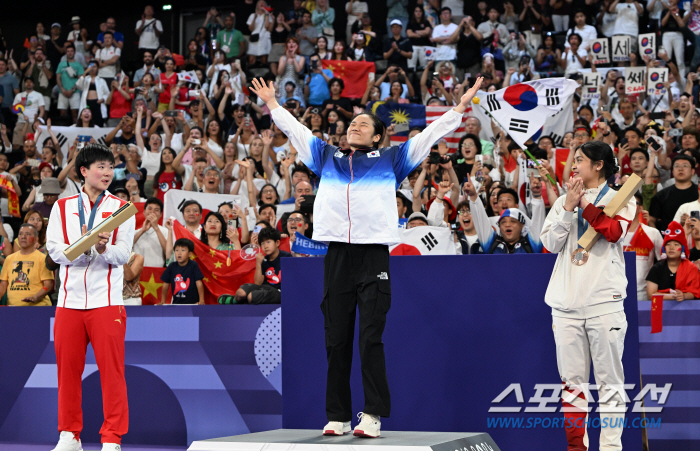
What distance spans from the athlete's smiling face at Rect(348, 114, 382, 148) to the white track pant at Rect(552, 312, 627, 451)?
165 centimetres

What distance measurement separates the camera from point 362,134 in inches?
184

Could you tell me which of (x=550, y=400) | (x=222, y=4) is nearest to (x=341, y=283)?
(x=550, y=400)

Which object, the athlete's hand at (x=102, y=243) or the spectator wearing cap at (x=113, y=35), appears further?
the spectator wearing cap at (x=113, y=35)

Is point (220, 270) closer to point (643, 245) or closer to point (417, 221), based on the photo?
point (417, 221)

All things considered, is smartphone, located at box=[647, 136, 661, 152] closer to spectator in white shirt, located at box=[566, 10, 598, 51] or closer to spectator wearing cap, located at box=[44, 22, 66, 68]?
spectator in white shirt, located at box=[566, 10, 598, 51]

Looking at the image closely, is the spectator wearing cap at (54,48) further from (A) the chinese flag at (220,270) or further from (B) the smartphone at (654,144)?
(B) the smartphone at (654,144)

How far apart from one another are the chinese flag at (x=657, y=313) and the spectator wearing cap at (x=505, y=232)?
1286 millimetres

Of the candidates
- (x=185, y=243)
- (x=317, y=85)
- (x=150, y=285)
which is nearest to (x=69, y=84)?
(x=317, y=85)

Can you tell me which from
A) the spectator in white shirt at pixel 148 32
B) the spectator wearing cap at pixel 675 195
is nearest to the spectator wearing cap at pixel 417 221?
the spectator wearing cap at pixel 675 195

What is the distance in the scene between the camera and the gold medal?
4.78 m

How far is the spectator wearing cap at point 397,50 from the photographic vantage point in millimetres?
14961

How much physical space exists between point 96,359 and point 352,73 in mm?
9987

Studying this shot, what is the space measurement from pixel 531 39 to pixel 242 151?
20.9 feet

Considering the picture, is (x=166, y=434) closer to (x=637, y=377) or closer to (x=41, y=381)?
(x=41, y=381)
